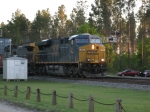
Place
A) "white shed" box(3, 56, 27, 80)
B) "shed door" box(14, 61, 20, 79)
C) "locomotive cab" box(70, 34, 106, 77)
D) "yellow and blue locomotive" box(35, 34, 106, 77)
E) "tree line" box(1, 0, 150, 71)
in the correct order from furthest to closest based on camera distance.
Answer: "tree line" box(1, 0, 150, 71)
"shed door" box(14, 61, 20, 79)
"white shed" box(3, 56, 27, 80)
"yellow and blue locomotive" box(35, 34, 106, 77)
"locomotive cab" box(70, 34, 106, 77)

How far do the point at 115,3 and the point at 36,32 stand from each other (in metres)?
39.9

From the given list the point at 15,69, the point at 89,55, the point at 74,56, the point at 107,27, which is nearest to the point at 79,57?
the point at 74,56

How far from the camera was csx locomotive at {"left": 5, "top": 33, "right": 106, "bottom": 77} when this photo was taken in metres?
43.0

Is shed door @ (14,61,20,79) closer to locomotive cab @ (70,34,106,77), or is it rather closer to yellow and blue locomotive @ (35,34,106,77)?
yellow and blue locomotive @ (35,34,106,77)

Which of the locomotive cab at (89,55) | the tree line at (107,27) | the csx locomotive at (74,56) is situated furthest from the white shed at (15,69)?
the tree line at (107,27)

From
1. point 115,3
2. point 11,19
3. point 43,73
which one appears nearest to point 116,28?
point 115,3

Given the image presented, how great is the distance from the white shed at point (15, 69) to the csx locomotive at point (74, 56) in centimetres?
482

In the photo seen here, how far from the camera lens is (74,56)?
4419cm

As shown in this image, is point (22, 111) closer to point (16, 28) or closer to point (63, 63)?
point (63, 63)

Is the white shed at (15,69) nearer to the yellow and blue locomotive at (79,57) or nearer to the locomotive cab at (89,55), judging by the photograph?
the yellow and blue locomotive at (79,57)

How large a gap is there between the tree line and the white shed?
34214mm

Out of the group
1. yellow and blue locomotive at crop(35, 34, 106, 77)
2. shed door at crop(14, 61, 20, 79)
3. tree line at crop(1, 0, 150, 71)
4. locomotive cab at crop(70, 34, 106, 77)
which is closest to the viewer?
locomotive cab at crop(70, 34, 106, 77)

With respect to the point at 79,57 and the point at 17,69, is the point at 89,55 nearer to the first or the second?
the point at 79,57

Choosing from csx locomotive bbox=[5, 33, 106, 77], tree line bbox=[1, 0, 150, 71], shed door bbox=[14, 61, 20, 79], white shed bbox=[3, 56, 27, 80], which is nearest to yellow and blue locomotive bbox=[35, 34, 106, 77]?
csx locomotive bbox=[5, 33, 106, 77]
